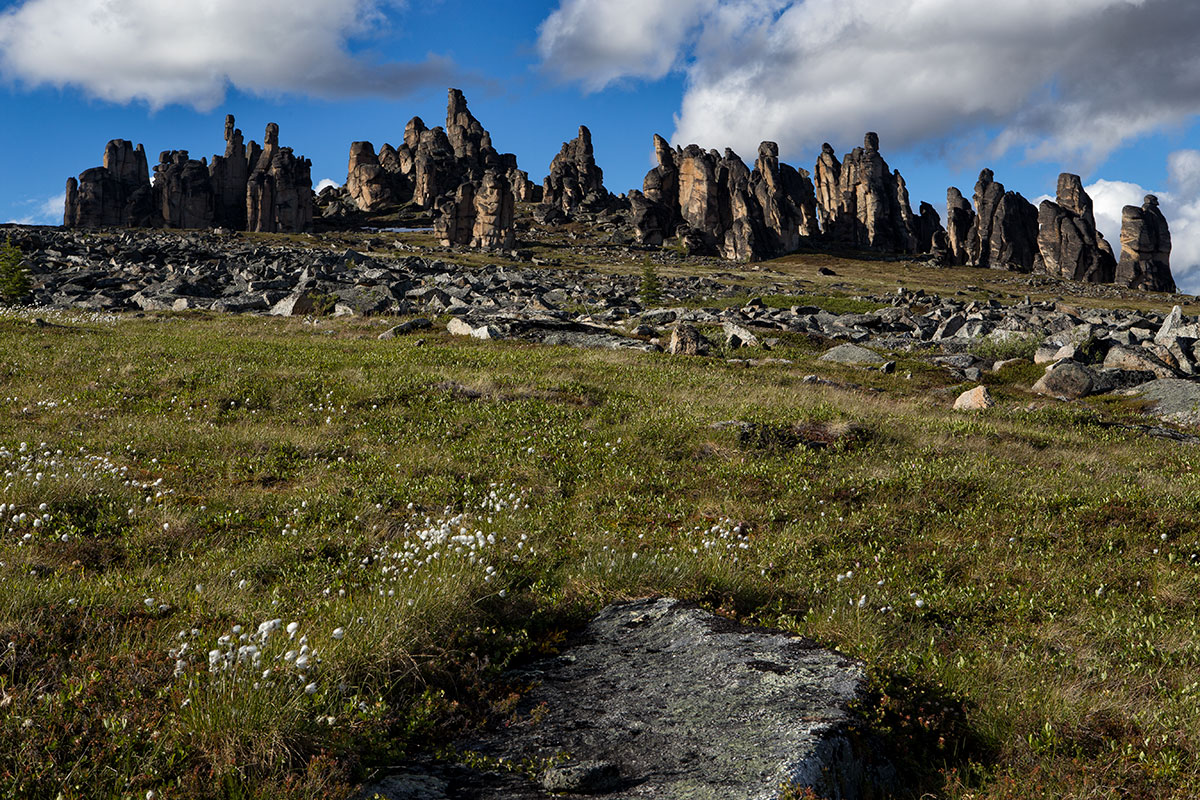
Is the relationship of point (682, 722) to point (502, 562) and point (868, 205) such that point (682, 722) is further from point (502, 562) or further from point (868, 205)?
point (868, 205)

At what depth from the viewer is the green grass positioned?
163 inches

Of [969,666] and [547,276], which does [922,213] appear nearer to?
[547,276]

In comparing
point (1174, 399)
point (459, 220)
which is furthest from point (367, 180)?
point (1174, 399)

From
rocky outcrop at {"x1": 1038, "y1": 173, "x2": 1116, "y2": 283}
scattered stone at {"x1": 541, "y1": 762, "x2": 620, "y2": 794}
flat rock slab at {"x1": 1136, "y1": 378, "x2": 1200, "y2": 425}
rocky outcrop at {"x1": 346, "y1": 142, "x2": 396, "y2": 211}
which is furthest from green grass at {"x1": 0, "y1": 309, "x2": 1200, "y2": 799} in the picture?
rocky outcrop at {"x1": 346, "y1": 142, "x2": 396, "y2": 211}

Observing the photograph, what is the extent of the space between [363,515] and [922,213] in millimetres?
205681

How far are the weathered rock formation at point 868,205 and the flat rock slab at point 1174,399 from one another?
156768 mm

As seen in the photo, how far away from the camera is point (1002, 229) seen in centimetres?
14612

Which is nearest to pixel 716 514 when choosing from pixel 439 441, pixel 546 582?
pixel 546 582

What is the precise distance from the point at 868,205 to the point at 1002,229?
32.8 meters

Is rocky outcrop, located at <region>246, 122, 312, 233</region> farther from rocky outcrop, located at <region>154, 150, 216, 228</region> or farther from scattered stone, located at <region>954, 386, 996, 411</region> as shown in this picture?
scattered stone, located at <region>954, 386, 996, 411</region>

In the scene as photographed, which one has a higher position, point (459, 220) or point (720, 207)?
point (720, 207)

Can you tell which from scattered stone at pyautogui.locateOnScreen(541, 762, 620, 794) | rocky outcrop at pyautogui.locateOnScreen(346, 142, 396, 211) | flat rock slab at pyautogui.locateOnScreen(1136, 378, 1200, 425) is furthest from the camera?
rocky outcrop at pyautogui.locateOnScreen(346, 142, 396, 211)

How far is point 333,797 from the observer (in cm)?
370

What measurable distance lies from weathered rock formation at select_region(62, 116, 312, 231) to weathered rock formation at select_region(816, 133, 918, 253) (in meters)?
127
